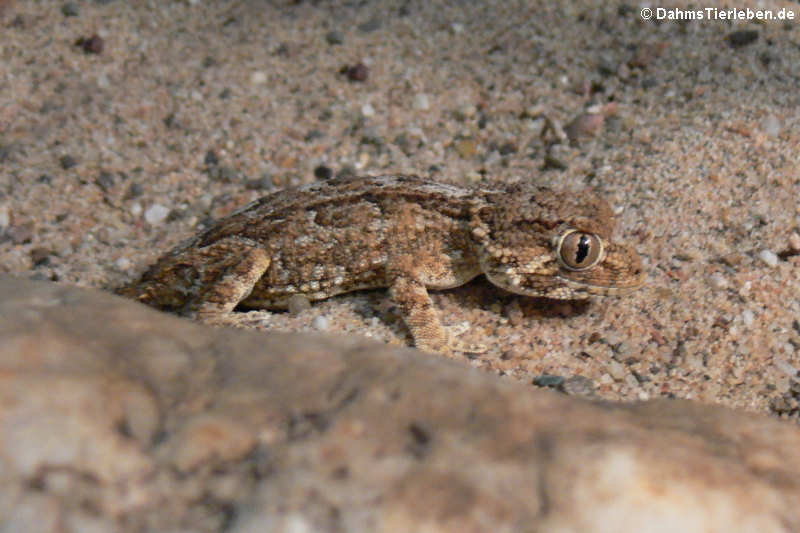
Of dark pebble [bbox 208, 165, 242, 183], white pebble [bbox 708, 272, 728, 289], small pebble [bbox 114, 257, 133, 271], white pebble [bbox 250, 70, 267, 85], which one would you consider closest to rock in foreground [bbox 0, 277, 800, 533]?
white pebble [bbox 708, 272, 728, 289]

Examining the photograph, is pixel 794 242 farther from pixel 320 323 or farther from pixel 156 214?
pixel 156 214

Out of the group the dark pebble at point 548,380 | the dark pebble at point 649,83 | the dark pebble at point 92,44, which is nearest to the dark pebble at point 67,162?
the dark pebble at point 92,44

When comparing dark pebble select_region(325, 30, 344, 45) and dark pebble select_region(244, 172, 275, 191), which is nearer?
dark pebble select_region(244, 172, 275, 191)

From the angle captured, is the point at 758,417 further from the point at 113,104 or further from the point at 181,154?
the point at 113,104

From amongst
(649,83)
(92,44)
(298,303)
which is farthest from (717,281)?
(92,44)

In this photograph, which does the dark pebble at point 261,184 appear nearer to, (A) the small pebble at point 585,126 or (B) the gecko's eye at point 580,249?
(A) the small pebble at point 585,126

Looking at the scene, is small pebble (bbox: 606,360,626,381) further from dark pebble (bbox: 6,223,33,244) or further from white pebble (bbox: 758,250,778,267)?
dark pebble (bbox: 6,223,33,244)
